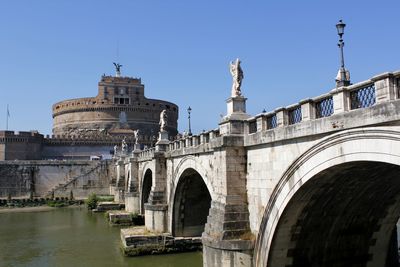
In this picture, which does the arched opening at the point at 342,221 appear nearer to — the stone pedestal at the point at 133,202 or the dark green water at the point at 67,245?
the dark green water at the point at 67,245

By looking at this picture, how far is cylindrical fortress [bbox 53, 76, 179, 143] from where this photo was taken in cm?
7838

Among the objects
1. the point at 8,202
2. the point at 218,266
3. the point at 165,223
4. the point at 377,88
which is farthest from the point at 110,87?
the point at 377,88

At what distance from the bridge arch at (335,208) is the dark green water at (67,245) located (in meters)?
8.15

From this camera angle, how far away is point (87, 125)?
79.6 metres

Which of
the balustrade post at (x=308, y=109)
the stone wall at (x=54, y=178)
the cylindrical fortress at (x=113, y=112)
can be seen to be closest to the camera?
the balustrade post at (x=308, y=109)

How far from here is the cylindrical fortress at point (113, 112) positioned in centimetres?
7838

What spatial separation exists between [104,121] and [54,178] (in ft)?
76.2

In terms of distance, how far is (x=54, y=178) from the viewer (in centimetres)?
5688

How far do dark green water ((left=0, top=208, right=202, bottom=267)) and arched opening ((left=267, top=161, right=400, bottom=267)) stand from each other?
809cm

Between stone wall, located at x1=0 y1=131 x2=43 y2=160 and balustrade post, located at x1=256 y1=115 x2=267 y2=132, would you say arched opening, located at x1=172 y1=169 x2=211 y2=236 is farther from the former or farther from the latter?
stone wall, located at x1=0 y1=131 x2=43 y2=160

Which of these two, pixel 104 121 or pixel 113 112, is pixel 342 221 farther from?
pixel 104 121

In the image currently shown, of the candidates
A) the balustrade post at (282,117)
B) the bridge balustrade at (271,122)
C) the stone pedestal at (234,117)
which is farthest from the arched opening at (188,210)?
the balustrade post at (282,117)

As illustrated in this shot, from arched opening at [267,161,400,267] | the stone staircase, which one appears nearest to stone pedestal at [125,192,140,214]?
the stone staircase

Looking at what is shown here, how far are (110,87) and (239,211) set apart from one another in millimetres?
70175
